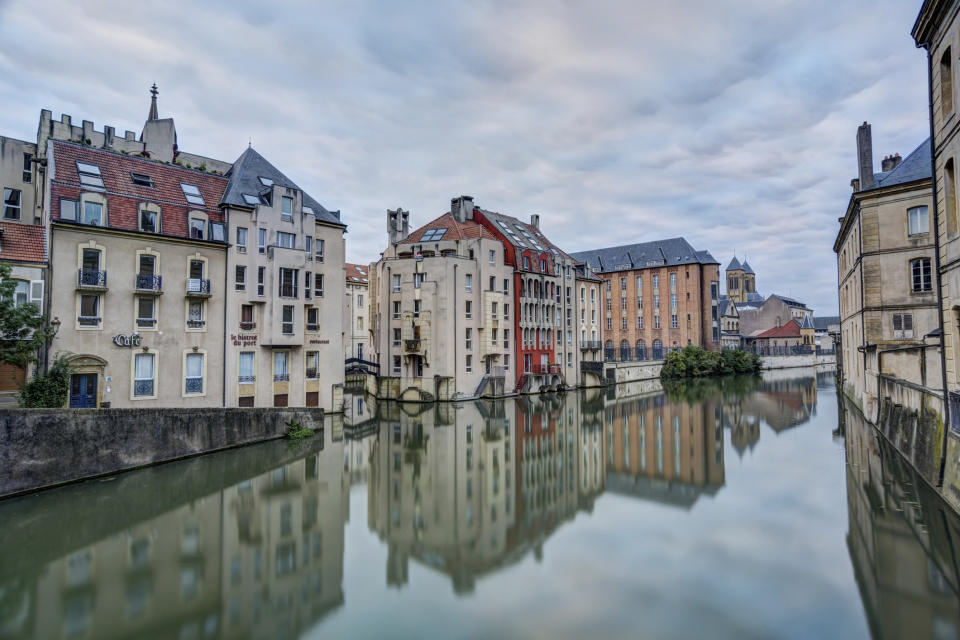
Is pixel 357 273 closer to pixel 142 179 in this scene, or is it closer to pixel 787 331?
pixel 142 179

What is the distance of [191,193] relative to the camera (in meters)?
28.9

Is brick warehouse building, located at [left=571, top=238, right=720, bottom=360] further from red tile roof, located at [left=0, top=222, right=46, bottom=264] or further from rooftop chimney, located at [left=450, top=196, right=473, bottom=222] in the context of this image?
red tile roof, located at [left=0, top=222, right=46, bottom=264]

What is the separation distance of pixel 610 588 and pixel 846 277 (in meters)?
39.7

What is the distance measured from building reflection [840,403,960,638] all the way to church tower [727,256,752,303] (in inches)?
5717

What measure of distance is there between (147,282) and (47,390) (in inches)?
279

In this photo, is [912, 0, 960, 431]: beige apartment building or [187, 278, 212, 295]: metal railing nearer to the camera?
[912, 0, 960, 431]: beige apartment building

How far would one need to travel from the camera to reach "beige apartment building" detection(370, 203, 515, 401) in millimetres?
44344

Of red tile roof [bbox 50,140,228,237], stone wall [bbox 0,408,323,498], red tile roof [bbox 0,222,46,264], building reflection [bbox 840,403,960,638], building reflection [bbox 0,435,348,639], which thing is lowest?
building reflection [bbox 0,435,348,639]

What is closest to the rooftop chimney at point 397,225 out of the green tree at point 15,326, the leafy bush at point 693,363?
the green tree at point 15,326

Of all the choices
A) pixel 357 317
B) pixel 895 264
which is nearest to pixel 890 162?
pixel 895 264

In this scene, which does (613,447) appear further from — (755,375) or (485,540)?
(755,375)

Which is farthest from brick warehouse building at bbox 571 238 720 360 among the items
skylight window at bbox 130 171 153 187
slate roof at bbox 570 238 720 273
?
skylight window at bbox 130 171 153 187

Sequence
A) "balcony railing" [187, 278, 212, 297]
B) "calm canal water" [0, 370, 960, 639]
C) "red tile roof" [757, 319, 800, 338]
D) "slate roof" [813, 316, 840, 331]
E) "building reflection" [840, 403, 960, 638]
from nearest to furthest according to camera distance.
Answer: "building reflection" [840, 403, 960, 638]
"calm canal water" [0, 370, 960, 639]
"balcony railing" [187, 278, 212, 297]
"red tile roof" [757, 319, 800, 338]
"slate roof" [813, 316, 840, 331]

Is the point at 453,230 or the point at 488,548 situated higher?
the point at 453,230
